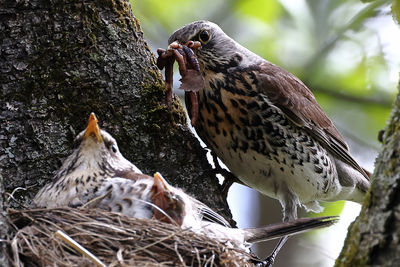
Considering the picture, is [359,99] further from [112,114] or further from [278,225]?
[112,114]

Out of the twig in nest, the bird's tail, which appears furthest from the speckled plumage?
the twig in nest

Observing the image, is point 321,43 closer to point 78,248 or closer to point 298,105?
point 298,105

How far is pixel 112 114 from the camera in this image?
3852mm

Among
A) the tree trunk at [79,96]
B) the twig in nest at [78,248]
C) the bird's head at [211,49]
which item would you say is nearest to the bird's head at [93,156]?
the tree trunk at [79,96]

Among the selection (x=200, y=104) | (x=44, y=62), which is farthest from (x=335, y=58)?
(x=44, y=62)

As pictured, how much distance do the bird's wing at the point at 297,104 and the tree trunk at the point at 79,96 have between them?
0.72m

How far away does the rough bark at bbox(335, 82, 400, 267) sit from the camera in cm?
222

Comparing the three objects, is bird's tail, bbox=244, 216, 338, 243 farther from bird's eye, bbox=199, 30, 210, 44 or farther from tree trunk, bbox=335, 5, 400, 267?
bird's eye, bbox=199, 30, 210, 44

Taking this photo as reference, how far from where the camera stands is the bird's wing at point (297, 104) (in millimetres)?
4469

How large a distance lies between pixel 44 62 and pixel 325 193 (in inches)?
89.1

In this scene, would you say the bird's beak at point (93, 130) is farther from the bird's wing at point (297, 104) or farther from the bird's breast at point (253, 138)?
the bird's wing at point (297, 104)

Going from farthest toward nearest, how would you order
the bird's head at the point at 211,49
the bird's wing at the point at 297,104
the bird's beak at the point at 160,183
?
the bird's head at the point at 211,49, the bird's wing at the point at 297,104, the bird's beak at the point at 160,183

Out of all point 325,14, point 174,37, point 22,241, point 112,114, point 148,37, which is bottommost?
point 22,241

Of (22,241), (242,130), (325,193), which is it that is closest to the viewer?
(22,241)
